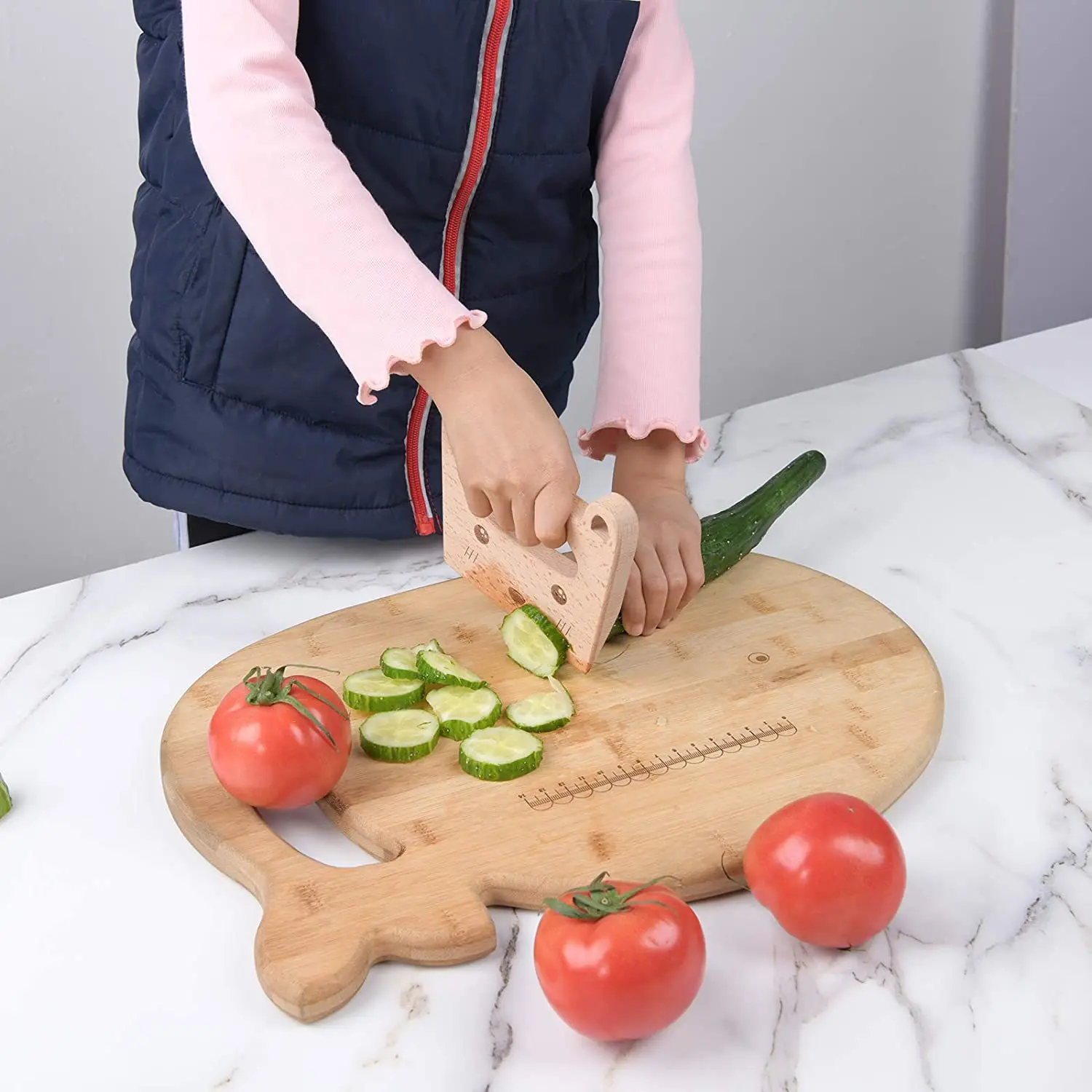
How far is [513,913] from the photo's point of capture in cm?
92

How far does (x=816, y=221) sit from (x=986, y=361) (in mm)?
818

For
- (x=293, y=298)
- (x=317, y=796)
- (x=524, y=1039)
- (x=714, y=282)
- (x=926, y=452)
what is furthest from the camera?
(x=714, y=282)

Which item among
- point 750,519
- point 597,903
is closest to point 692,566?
point 750,519

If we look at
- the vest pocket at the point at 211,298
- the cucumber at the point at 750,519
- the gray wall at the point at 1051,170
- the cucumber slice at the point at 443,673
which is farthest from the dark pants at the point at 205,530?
the gray wall at the point at 1051,170

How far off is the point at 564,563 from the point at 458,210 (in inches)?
13.8

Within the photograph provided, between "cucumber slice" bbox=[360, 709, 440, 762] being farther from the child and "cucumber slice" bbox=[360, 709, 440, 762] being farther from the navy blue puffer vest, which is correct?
the navy blue puffer vest

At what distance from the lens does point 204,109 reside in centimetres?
105

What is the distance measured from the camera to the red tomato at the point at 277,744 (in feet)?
3.07

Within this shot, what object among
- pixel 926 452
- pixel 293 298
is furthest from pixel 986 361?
pixel 293 298

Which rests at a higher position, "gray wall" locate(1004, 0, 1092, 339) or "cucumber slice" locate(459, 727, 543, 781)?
"cucumber slice" locate(459, 727, 543, 781)

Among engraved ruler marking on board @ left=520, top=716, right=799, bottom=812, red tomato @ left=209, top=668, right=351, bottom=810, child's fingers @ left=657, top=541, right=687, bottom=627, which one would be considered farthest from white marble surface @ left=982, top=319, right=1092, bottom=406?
red tomato @ left=209, top=668, right=351, bottom=810

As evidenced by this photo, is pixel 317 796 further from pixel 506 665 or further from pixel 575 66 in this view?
pixel 575 66

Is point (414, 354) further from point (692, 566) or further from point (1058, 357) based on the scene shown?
point (1058, 357)

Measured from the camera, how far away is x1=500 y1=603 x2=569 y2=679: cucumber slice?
112cm
